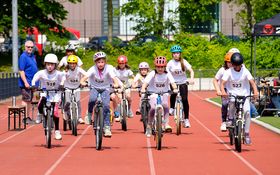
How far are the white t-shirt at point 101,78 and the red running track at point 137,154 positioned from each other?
1.18 m

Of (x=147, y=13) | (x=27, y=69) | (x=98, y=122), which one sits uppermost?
(x=147, y=13)

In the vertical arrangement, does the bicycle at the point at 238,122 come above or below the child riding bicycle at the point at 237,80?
below

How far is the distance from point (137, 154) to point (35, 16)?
40.0 meters

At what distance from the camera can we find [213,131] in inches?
909

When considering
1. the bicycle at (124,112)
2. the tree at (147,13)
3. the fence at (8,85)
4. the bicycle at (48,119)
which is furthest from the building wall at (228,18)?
the bicycle at (48,119)

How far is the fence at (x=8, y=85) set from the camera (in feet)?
127

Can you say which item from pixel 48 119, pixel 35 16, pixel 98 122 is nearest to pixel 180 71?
pixel 98 122

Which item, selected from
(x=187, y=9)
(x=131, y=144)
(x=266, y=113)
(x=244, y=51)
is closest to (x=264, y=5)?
(x=187, y=9)

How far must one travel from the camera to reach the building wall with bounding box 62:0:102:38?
77125 millimetres

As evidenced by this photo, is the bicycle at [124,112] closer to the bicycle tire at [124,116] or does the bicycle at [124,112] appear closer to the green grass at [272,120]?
the bicycle tire at [124,116]

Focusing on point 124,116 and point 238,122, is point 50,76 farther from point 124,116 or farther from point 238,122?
point 238,122

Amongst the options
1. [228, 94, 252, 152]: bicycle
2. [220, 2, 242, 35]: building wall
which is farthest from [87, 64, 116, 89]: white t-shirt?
[220, 2, 242, 35]: building wall

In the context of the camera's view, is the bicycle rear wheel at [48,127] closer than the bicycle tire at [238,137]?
No

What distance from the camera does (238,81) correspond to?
18.0 meters
